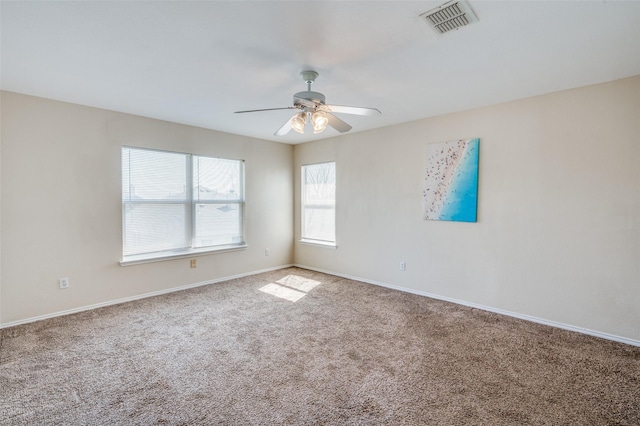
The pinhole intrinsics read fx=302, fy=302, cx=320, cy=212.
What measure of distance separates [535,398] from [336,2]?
2773 millimetres

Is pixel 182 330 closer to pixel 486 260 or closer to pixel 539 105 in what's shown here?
pixel 486 260

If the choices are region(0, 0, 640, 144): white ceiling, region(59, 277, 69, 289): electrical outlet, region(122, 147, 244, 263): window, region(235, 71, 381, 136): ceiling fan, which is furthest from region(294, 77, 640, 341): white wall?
region(59, 277, 69, 289): electrical outlet

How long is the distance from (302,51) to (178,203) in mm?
3015

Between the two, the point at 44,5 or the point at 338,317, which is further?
the point at 338,317

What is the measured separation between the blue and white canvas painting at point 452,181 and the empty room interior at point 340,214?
0.09 ft

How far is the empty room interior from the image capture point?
192 centimetres

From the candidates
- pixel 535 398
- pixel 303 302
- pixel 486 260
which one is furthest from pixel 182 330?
pixel 486 260

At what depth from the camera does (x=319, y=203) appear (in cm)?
551

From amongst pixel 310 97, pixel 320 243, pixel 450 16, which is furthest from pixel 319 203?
pixel 450 16

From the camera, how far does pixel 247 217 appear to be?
5141 millimetres

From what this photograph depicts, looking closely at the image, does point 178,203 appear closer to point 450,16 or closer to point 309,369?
point 309,369

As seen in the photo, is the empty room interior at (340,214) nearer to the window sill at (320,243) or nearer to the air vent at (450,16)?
the air vent at (450,16)

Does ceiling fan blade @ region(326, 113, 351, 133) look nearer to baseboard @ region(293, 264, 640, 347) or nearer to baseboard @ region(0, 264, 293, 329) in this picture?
baseboard @ region(293, 264, 640, 347)

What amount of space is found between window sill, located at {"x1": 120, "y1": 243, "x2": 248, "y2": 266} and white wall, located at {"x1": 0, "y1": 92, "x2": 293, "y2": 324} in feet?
0.27
